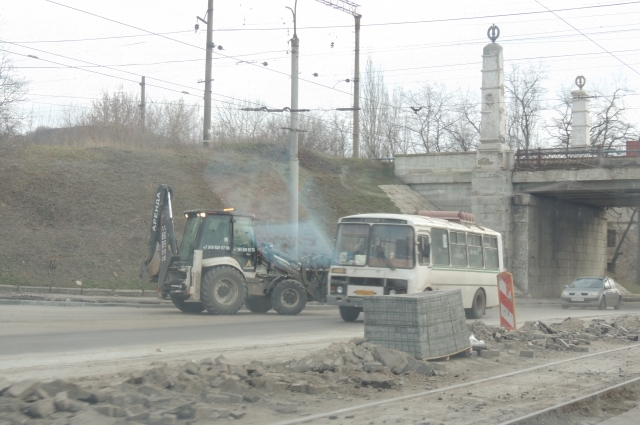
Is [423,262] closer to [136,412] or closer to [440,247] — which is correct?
[440,247]

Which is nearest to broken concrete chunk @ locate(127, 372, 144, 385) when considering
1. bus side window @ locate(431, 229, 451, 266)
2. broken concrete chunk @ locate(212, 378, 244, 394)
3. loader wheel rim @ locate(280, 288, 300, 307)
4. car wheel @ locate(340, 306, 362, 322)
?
broken concrete chunk @ locate(212, 378, 244, 394)

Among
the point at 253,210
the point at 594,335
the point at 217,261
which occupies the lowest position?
the point at 594,335

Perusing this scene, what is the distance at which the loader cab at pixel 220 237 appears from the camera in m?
19.3

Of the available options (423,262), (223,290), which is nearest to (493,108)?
(423,262)

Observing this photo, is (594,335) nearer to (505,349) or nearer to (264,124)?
(505,349)

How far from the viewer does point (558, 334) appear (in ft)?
49.8

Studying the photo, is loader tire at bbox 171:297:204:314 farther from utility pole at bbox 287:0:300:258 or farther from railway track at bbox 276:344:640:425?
railway track at bbox 276:344:640:425

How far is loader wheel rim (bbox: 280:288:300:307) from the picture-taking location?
20.2 metres

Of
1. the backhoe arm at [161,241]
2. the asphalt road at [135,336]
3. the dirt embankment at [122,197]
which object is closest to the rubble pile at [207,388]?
the asphalt road at [135,336]

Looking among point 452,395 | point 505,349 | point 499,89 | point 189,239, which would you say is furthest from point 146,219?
point 452,395

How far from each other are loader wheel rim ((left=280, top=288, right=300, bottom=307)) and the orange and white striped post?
246 inches

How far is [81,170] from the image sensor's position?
31.6 meters

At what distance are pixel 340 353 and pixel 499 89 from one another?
2632 centimetres

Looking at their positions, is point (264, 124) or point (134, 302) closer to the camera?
point (134, 302)
